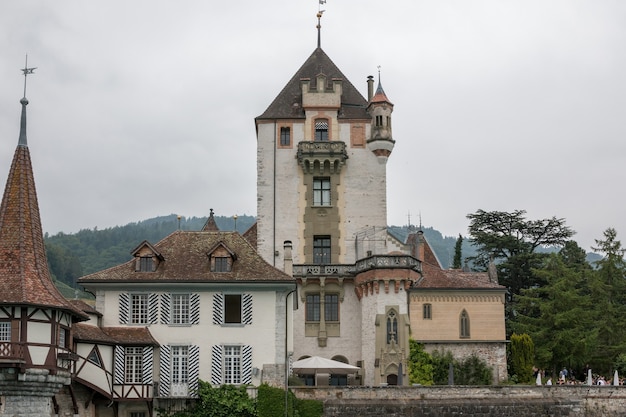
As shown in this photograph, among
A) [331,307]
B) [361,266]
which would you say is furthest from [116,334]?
[361,266]

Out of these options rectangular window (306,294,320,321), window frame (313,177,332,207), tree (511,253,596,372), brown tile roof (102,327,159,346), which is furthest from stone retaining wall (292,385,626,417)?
window frame (313,177,332,207)

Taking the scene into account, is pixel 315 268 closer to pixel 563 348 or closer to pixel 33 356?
pixel 563 348

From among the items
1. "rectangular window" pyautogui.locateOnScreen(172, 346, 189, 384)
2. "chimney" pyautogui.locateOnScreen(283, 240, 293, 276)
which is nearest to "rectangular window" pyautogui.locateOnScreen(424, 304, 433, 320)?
"chimney" pyautogui.locateOnScreen(283, 240, 293, 276)

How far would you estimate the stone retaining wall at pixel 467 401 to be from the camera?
46719 millimetres

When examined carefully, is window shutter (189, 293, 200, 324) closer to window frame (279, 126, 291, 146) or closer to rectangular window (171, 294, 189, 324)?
rectangular window (171, 294, 189, 324)

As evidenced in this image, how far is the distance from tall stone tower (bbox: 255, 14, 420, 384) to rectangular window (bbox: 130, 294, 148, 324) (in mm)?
11707

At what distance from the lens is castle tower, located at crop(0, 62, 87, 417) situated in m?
36.8

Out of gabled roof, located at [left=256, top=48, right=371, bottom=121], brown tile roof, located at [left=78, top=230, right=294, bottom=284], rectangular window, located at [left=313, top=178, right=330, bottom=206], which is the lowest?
brown tile roof, located at [left=78, top=230, right=294, bottom=284]

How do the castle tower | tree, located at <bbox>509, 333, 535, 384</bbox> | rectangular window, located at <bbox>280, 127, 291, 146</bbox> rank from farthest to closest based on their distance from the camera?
1. rectangular window, located at <bbox>280, 127, 291, 146</bbox>
2. tree, located at <bbox>509, 333, 535, 384</bbox>
3. the castle tower

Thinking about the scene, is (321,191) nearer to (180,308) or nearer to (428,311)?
(428,311)

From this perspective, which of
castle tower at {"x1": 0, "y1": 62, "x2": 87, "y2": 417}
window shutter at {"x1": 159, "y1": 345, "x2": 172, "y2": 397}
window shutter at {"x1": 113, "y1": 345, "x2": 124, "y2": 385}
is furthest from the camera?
window shutter at {"x1": 159, "y1": 345, "x2": 172, "y2": 397}

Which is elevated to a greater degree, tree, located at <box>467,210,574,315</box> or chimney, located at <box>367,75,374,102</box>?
chimney, located at <box>367,75,374,102</box>

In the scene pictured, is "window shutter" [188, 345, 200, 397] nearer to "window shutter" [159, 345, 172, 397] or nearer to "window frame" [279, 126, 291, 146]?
"window shutter" [159, 345, 172, 397]

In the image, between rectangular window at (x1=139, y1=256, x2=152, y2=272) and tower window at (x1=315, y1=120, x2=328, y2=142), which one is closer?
rectangular window at (x1=139, y1=256, x2=152, y2=272)
